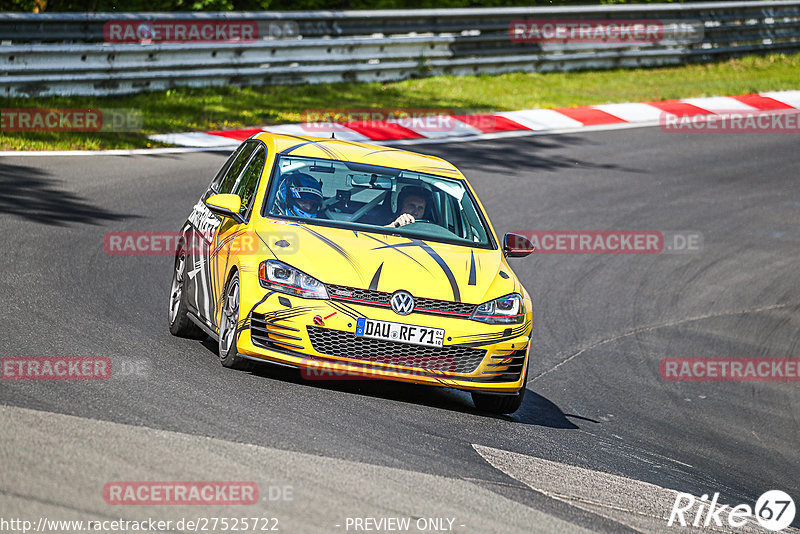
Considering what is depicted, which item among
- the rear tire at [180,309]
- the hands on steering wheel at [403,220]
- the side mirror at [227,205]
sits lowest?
the rear tire at [180,309]

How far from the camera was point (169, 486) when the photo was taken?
16.2 feet

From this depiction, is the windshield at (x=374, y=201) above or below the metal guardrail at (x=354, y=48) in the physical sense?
below

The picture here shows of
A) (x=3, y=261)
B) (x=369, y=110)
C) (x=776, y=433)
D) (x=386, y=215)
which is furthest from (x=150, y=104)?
(x=776, y=433)

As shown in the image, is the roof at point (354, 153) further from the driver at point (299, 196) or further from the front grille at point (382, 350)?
the front grille at point (382, 350)

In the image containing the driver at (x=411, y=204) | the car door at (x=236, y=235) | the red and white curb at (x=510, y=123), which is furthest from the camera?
the red and white curb at (x=510, y=123)

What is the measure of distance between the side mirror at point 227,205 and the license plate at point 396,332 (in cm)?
137

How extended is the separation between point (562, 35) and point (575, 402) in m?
15.4

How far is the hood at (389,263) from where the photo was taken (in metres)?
7.31

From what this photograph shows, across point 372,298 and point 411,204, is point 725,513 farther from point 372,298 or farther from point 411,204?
point 411,204

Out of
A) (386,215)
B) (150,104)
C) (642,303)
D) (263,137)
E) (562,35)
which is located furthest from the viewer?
(562,35)

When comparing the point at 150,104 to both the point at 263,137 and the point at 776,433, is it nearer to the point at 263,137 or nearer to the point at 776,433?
the point at 263,137

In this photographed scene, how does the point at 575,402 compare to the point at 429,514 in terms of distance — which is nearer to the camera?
the point at 429,514

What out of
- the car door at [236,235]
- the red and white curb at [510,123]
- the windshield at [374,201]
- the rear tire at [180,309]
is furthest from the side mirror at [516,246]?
the red and white curb at [510,123]

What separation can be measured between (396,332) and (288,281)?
759 mm
